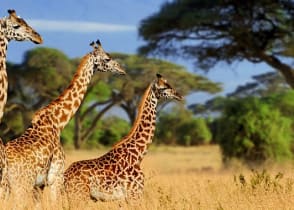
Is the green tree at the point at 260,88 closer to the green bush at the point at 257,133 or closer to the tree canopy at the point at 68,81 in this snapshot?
the tree canopy at the point at 68,81

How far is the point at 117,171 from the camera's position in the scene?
23.4ft

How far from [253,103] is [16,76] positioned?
1451 cm

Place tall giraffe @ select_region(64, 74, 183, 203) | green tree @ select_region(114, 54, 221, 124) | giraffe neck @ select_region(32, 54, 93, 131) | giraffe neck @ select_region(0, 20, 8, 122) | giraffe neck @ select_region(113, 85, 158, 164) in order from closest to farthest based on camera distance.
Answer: giraffe neck @ select_region(0, 20, 8, 122)
tall giraffe @ select_region(64, 74, 183, 203)
giraffe neck @ select_region(32, 54, 93, 131)
giraffe neck @ select_region(113, 85, 158, 164)
green tree @ select_region(114, 54, 221, 124)

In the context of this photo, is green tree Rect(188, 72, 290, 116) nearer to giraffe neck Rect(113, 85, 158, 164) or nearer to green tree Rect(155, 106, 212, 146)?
green tree Rect(155, 106, 212, 146)

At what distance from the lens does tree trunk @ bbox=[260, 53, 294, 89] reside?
21047 millimetres

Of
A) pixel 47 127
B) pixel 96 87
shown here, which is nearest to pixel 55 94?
pixel 96 87

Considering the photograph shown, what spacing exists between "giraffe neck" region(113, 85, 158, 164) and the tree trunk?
1365cm

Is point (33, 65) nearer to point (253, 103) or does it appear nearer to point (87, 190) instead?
point (253, 103)

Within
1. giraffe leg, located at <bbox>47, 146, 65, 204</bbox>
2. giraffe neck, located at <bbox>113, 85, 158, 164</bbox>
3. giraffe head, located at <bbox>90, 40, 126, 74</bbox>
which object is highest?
giraffe head, located at <bbox>90, 40, 126, 74</bbox>

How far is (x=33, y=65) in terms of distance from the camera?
3136 cm

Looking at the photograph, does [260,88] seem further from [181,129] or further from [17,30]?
[17,30]

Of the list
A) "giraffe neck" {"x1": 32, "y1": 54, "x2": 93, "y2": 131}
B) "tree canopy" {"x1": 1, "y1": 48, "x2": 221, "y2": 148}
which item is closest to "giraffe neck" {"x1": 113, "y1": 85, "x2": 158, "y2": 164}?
"giraffe neck" {"x1": 32, "y1": 54, "x2": 93, "y2": 131}

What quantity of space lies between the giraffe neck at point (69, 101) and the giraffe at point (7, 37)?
95cm

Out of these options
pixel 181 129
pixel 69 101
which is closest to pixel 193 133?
pixel 181 129
